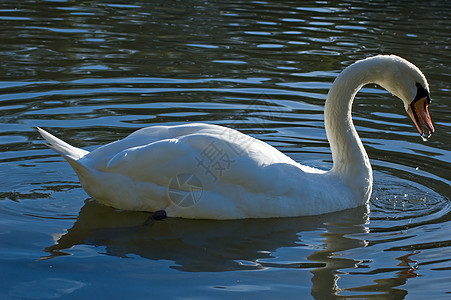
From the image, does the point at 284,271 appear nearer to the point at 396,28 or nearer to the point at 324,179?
the point at 324,179

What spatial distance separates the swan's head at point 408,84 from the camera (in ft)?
23.6

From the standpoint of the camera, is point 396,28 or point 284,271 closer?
point 284,271

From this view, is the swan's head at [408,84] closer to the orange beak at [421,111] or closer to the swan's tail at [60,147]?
the orange beak at [421,111]

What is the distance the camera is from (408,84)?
727 cm

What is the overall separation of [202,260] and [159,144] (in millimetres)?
1085

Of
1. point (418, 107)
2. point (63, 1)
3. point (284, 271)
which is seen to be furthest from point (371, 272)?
point (63, 1)

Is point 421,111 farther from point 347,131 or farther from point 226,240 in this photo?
point 226,240

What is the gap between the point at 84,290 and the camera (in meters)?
5.29

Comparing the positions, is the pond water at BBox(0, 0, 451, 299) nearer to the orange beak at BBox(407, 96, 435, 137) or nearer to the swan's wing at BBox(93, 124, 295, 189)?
the swan's wing at BBox(93, 124, 295, 189)

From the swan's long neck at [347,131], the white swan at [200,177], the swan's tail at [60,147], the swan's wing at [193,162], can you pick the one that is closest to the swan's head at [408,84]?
the swan's long neck at [347,131]

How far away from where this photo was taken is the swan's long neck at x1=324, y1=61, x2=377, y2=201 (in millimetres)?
7250

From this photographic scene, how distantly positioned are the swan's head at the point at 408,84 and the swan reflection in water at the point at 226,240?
1047 millimetres

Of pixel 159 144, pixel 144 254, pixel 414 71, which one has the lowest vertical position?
pixel 144 254

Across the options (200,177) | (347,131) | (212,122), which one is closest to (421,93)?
(347,131)
